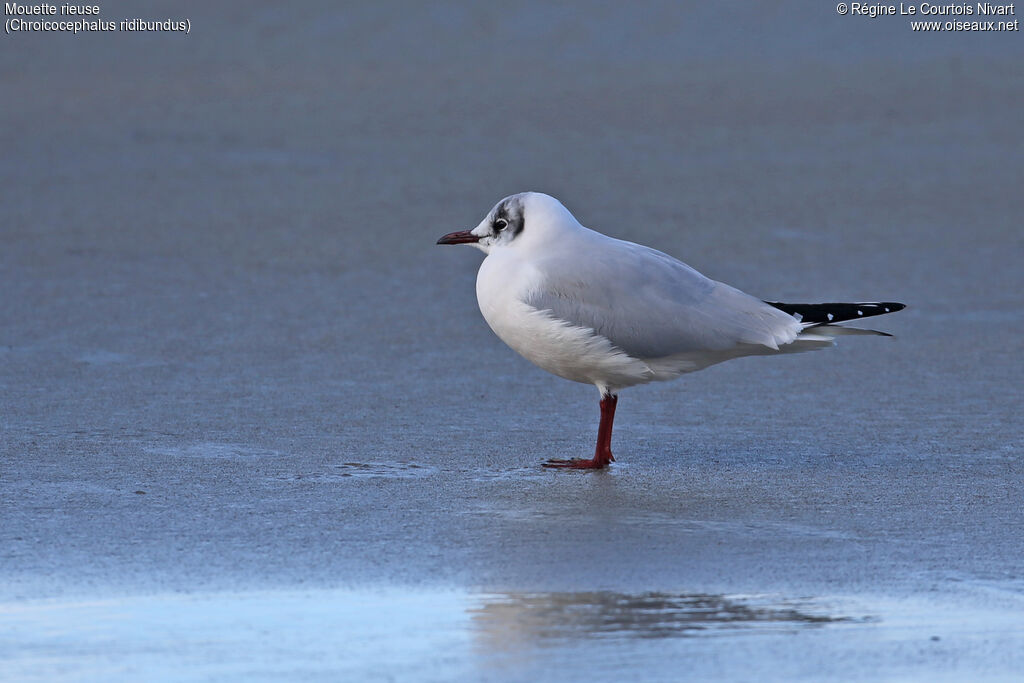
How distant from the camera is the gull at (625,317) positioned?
5.21m

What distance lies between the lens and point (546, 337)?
17.2ft

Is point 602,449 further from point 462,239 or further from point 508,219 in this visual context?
point 462,239

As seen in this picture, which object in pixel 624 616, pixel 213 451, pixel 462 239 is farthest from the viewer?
pixel 462 239

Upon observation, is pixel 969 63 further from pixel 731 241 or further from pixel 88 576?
pixel 88 576

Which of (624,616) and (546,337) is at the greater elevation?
(546,337)

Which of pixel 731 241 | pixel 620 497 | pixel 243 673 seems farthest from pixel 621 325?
pixel 731 241

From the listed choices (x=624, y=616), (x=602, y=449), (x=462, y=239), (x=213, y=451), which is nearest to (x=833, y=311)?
(x=602, y=449)

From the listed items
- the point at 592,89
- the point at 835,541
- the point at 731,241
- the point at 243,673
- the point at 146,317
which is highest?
the point at 592,89

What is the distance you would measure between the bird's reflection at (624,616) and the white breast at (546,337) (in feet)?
5.59

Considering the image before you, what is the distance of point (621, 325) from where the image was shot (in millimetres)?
5203

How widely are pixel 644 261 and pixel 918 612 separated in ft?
6.89

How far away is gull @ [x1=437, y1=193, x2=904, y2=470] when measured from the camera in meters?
5.21

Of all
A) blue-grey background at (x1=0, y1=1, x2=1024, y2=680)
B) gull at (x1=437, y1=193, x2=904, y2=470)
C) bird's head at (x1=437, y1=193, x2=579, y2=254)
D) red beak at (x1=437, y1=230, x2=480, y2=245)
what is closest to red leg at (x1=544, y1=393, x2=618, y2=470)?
gull at (x1=437, y1=193, x2=904, y2=470)

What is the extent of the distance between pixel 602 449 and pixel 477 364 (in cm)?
158
